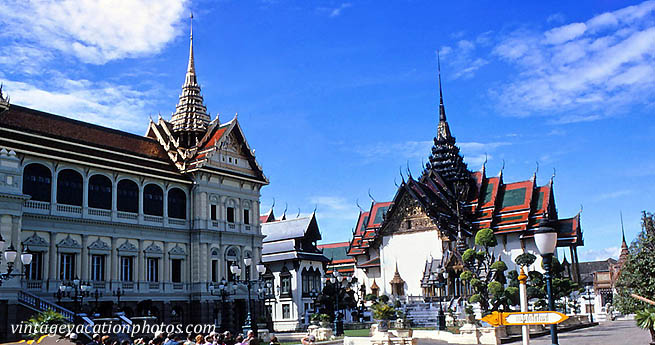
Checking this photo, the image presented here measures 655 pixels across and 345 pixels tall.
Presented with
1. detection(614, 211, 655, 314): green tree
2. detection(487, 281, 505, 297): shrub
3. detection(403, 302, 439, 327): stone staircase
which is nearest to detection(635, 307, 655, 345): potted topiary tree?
detection(614, 211, 655, 314): green tree

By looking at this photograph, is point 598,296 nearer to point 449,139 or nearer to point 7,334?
point 449,139

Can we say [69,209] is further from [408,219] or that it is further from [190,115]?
[408,219]

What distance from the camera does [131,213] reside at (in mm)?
38094

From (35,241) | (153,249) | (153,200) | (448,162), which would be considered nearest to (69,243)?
(35,241)

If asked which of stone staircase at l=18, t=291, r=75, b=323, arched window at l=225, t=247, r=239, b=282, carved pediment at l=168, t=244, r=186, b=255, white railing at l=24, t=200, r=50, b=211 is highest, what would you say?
white railing at l=24, t=200, r=50, b=211

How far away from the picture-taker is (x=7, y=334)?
27625 millimetres

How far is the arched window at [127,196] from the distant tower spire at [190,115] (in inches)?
308

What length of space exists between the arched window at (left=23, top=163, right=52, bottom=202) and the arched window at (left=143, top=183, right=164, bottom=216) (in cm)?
654

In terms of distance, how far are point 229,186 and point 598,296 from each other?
50.4 m

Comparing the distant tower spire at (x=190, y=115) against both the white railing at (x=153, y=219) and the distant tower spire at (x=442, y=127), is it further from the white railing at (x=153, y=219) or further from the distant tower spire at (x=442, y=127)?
the distant tower spire at (x=442, y=127)

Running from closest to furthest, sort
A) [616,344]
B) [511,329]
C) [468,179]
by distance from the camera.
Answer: [616,344] → [511,329] → [468,179]

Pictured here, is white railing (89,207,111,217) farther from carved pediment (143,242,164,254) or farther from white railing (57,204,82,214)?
carved pediment (143,242,164,254)

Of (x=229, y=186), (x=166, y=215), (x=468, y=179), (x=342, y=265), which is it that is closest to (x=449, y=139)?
(x=468, y=179)

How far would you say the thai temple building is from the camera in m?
60.1
